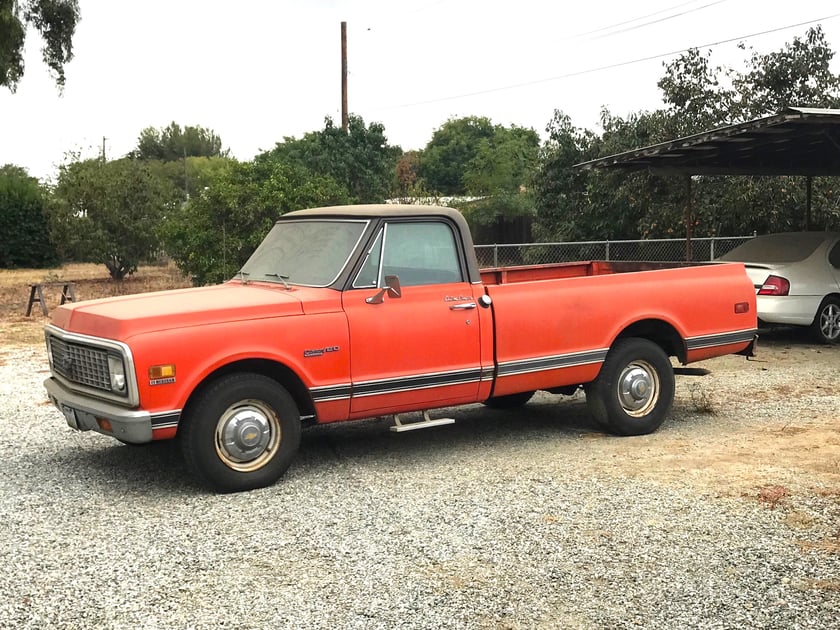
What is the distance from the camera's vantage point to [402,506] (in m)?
5.97

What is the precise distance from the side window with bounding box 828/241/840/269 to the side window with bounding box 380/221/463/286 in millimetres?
7633

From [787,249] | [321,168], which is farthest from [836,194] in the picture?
[321,168]

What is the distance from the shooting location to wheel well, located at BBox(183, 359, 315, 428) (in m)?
6.12

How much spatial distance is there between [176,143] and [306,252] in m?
102

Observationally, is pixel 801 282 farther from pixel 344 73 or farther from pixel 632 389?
pixel 344 73

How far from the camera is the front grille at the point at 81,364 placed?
608cm

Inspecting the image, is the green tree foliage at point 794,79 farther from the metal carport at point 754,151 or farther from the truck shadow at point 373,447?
the truck shadow at point 373,447

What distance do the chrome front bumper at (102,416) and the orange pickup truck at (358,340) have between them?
0.01 meters

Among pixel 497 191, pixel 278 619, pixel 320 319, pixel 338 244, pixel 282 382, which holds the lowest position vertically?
pixel 278 619

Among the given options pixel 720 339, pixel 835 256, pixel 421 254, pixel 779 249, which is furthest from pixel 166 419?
pixel 835 256

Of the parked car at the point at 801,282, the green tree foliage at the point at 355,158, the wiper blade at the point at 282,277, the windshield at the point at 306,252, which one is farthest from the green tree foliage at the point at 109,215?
the wiper blade at the point at 282,277

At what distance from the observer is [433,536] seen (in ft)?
17.7

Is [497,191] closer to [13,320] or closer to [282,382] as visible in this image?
[13,320]

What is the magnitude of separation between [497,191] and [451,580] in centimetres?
3098
